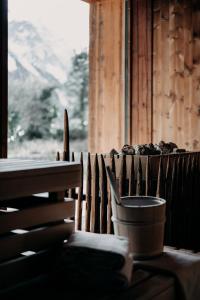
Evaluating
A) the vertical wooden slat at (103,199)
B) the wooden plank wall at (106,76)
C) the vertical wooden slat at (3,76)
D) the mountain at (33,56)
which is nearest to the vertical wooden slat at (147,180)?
the vertical wooden slat at (103,199)

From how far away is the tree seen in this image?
62.4 ft

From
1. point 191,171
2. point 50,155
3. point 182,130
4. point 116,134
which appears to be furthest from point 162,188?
point 50,155

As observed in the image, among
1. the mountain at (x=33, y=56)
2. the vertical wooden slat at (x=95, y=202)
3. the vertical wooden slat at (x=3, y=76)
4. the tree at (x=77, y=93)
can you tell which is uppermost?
the mountain at (x=33, y=56)

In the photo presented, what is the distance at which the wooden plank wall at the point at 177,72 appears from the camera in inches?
269

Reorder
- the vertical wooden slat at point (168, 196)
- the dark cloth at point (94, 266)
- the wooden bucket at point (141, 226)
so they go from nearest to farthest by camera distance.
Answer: the dark cloth at point (94, 266) < the wooden bucket at point (141, 226) < the vertical wooden slat at point (168, 196)

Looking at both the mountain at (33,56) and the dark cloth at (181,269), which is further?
the mountain at (33,56)

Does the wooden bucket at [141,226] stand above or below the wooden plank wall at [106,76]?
below

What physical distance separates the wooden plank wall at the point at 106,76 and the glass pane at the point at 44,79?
33.0 feet

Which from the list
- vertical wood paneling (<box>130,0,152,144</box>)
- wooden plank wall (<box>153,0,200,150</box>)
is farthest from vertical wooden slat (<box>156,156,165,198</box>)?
vertical wood paneling (<box>130,0,152,144</box>)

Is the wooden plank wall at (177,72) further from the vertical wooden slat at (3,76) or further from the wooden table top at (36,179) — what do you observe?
the wooden table top at (36,179)

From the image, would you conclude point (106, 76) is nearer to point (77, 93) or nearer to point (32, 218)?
point (32, 218)

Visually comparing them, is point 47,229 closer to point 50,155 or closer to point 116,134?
point 116,134

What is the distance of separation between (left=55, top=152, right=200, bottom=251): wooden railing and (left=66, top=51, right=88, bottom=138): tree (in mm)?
14301

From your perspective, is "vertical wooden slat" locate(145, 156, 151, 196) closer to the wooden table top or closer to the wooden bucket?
the wooden bucket
